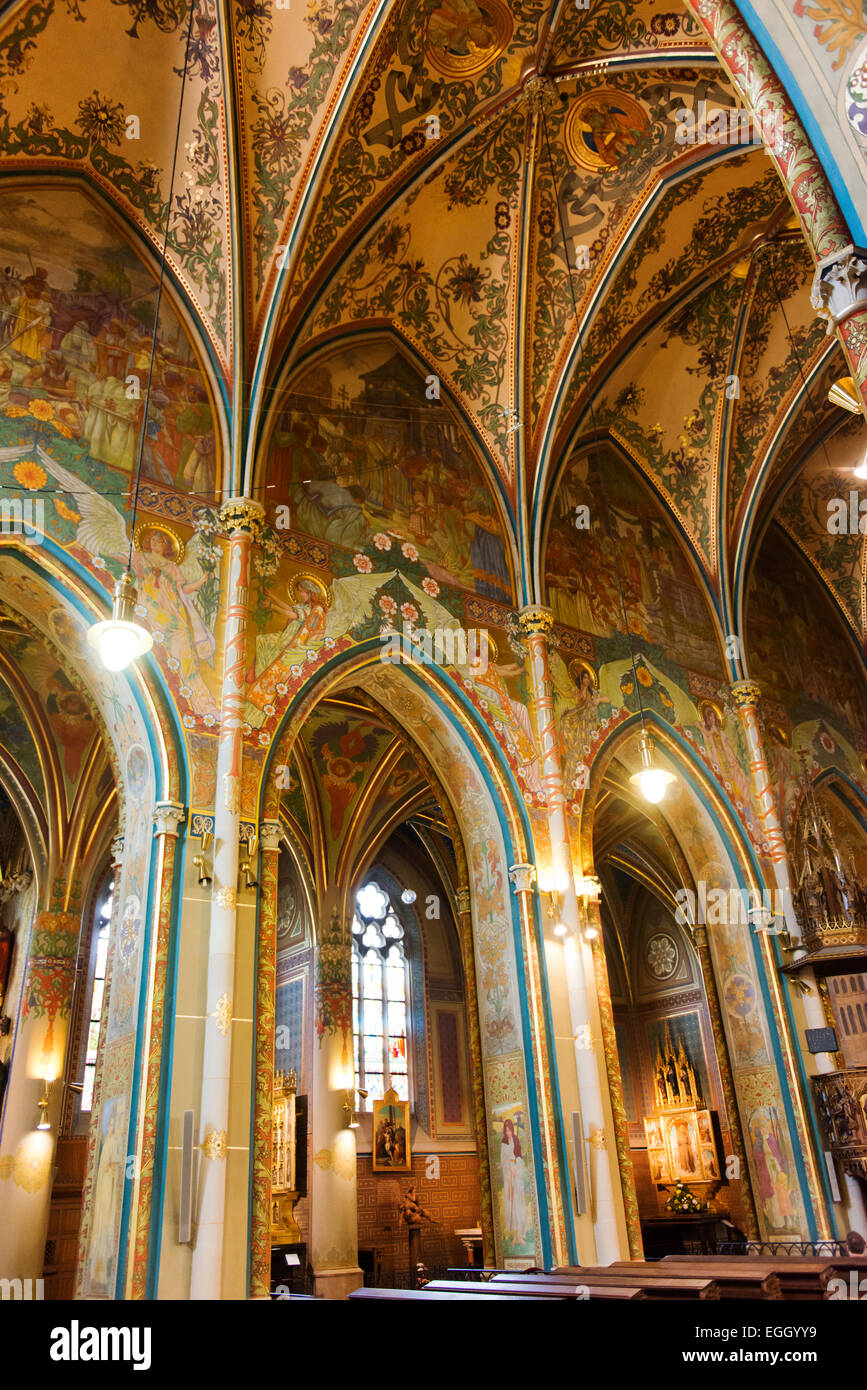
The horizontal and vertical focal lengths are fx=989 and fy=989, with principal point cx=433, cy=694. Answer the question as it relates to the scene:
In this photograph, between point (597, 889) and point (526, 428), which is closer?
point (597, 889)

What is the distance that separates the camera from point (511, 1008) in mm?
10484

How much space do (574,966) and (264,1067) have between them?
12.1ft

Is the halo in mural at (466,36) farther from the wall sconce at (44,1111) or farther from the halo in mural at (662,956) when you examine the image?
the halo in mural at (662,956)

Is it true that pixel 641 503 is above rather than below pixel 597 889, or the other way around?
above

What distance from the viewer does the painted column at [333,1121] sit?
48.8 ft

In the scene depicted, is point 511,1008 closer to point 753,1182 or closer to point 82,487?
point 753,1182

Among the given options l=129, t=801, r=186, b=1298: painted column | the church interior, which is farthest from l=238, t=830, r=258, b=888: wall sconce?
l=129, t=801, r=186, b=1298: painted column

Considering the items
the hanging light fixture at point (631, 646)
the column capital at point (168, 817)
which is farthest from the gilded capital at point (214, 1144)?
the hanging light fixture at point (631, 646)

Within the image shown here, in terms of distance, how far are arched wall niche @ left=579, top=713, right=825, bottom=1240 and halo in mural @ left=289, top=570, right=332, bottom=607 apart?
4.04m

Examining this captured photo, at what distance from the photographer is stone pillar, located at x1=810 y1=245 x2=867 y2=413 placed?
5184mm

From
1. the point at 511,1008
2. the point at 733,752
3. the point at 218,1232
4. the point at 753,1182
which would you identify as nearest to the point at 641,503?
the point at 733,752

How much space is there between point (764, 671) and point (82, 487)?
1090 centimetres

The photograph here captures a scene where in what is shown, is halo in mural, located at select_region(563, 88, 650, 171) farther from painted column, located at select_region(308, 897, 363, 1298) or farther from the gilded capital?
painted column, located at select_region(308, 897, 363, 1298)

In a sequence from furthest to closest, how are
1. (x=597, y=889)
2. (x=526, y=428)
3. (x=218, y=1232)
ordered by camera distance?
(x=526, y=428) → (x=597, y=889) → (x=218, y=1232)
